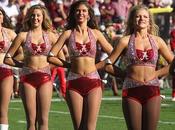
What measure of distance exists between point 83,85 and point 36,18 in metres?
1.61

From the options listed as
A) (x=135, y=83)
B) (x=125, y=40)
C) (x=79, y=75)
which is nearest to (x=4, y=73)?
(x=79, y=75)

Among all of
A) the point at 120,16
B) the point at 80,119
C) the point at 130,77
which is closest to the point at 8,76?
the point at 80,119

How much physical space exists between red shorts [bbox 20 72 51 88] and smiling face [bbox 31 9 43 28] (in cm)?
69

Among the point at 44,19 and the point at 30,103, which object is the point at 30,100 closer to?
the point at 30,103

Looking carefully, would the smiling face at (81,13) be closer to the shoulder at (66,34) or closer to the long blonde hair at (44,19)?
the shoulder at (66,34)

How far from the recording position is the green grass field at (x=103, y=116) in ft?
50.1

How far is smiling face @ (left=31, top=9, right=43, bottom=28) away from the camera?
12023 mm

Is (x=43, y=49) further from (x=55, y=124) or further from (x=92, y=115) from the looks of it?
(x=55, y=124)

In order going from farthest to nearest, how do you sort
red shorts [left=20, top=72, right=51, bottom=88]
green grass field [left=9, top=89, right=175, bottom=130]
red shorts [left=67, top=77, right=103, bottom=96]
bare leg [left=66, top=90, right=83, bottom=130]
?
green grass field [left=9, top=89, right=175, bottom=130]
red shorts [left=20, top=72, right=51, bottom=88]
red shorts [left=67, top=77, right=103, bottom=96]
bare leg [left=66, top=90, right=83, bottom=130]

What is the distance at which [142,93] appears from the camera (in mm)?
9758

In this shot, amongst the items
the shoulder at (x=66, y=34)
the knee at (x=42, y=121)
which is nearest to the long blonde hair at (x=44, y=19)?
the shoulder at (x=66, y=34)

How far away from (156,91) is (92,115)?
1.23 m

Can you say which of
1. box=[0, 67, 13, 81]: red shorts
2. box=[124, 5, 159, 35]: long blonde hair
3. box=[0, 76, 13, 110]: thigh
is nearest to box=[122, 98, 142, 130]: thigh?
box=[124, 5, 159, 35]: long blonde hair

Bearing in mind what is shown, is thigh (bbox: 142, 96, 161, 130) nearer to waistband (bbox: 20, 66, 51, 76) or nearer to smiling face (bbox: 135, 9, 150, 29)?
smiling face (bbox: 135, 9, 150, 29)
